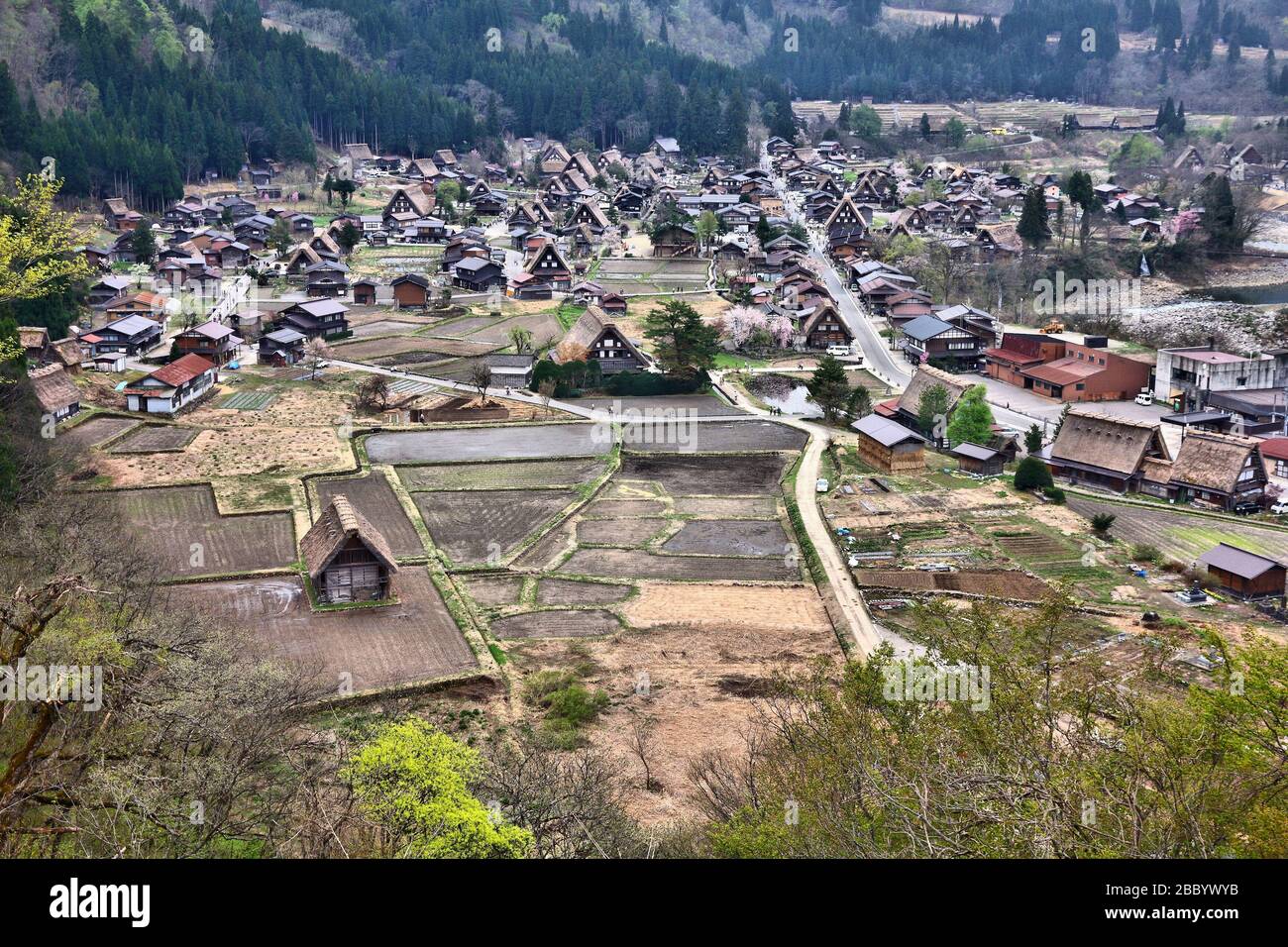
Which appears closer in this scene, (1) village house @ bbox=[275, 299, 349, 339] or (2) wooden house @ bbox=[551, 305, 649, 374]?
(2) wooden house @ bbox=[551, 305, 649, 374]

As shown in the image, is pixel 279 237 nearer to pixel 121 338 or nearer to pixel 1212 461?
pixel 121 338

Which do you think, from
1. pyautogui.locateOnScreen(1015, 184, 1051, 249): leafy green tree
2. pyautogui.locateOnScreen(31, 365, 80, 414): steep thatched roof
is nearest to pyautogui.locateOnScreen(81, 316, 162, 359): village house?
pyautogui.locateOnScreen(31, 365, 80, 414): steep thatched roof

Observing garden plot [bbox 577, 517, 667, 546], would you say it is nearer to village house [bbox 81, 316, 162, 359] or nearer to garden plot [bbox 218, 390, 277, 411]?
garden plot [bbox 218, 390, 277, 411]

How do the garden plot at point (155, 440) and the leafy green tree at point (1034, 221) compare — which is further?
the leafy green tree at point (1034, 221)

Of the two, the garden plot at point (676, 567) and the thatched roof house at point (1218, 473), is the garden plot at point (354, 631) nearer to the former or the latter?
the garden plot at point (676, 567)

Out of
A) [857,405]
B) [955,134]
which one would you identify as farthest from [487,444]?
[955,134]

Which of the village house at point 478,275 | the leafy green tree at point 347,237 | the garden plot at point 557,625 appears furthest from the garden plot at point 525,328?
the garden plot at point 557,625
